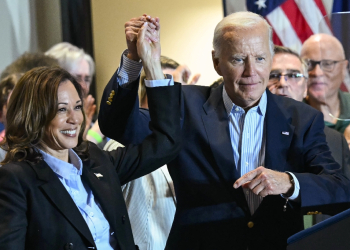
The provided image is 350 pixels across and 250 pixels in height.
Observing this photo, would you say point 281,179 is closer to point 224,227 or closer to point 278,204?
point 278,204

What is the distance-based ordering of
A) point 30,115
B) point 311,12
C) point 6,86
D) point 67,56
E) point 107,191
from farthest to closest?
point 311,12, point 67,56, point 6,86, point 107,191, point 30,115

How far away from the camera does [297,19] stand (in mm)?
4305

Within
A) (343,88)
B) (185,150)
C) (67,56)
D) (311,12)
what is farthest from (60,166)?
(311,12)

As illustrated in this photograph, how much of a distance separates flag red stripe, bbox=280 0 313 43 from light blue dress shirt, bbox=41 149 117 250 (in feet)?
10.2

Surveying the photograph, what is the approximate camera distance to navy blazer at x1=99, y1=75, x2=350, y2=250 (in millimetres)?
1785

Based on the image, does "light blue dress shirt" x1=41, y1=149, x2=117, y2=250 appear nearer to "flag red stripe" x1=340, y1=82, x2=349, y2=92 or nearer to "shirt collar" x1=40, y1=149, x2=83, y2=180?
"shirt collar" x1=40, y1=149, x2=83, y2=180

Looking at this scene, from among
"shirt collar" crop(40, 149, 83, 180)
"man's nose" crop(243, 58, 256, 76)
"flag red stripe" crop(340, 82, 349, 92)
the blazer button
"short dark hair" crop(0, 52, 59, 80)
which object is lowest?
the blazer button

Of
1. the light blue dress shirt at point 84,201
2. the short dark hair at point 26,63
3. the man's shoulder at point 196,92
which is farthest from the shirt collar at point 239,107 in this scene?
the short dark hair at point 26,63

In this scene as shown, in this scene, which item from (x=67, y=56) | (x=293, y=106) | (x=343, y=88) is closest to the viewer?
(x=293, y=106)

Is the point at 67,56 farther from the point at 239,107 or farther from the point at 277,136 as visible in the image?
the point at 277,136

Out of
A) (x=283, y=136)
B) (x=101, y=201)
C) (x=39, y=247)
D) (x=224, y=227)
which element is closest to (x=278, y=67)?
(x=283, y=136)

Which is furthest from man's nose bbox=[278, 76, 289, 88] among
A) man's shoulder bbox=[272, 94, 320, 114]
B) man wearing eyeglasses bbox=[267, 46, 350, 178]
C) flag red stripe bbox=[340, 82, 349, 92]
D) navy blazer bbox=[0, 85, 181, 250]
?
navy blazer bbox=[0, 85, 181, 250]

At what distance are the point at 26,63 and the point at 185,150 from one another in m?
1.68

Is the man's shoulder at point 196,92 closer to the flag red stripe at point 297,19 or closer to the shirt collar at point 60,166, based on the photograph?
the shirt collar at point 60,166
